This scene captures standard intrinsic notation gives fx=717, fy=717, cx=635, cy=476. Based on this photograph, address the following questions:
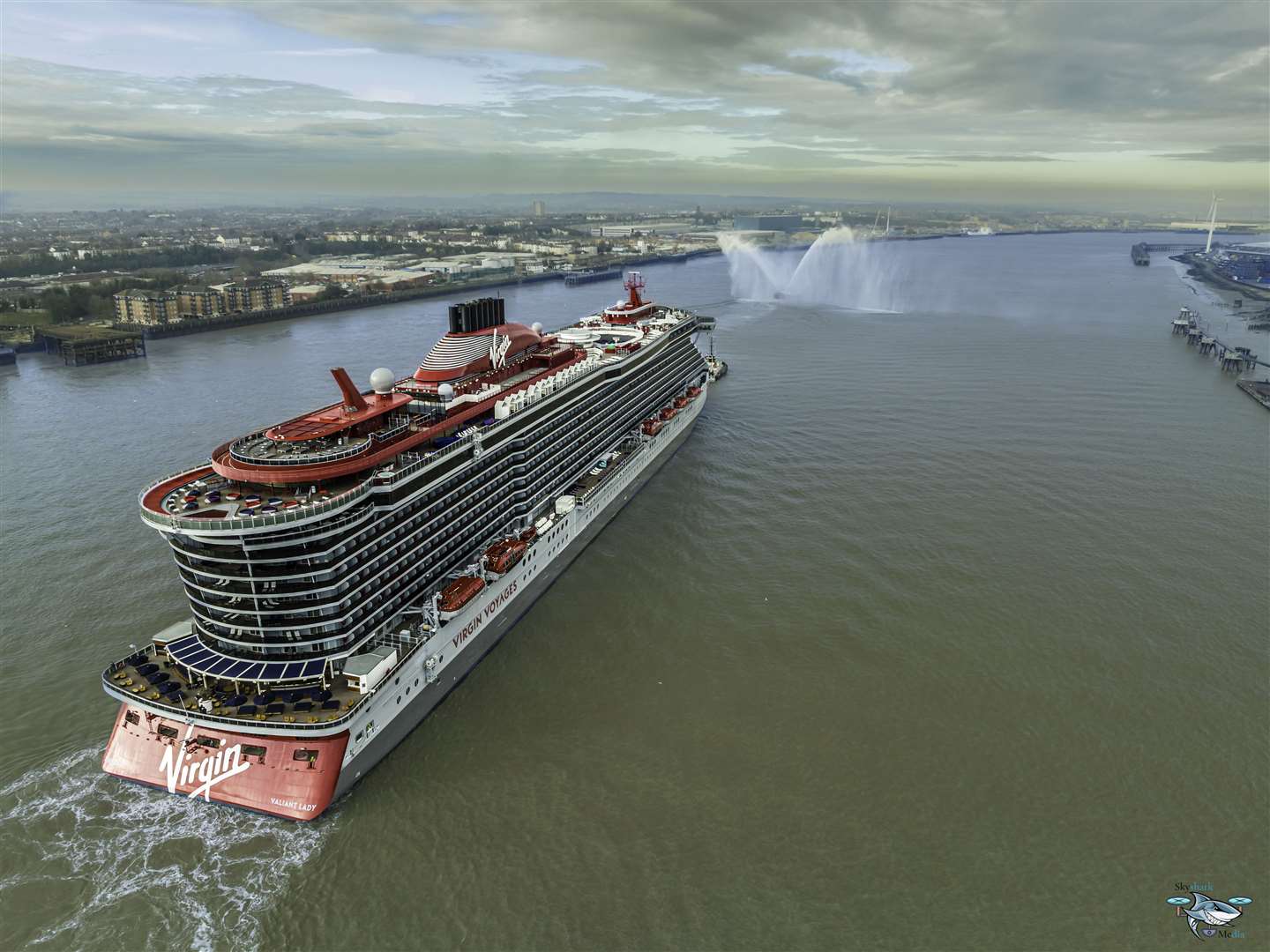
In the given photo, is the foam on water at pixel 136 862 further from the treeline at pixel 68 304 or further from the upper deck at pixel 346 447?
the treeline at pixel 68 304

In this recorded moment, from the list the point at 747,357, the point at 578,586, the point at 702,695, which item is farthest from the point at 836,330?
the point at 702,695

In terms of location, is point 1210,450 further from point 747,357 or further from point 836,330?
point 836,330

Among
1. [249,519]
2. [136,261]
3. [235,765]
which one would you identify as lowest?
[235,765]

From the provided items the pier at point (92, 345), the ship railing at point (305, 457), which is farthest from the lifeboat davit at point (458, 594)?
the pier at point (92, 345)

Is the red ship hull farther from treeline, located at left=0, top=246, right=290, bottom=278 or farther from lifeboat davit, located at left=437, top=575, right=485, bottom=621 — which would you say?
treeline, located at left=0, top=246, right=290, bottom=278

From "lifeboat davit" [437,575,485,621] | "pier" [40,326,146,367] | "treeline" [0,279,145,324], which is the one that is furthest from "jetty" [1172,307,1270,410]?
"treeline" [0,279,145,324]

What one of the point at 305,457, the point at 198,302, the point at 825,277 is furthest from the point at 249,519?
the point at 825,277

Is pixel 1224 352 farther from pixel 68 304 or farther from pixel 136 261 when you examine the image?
pixel 136 261
